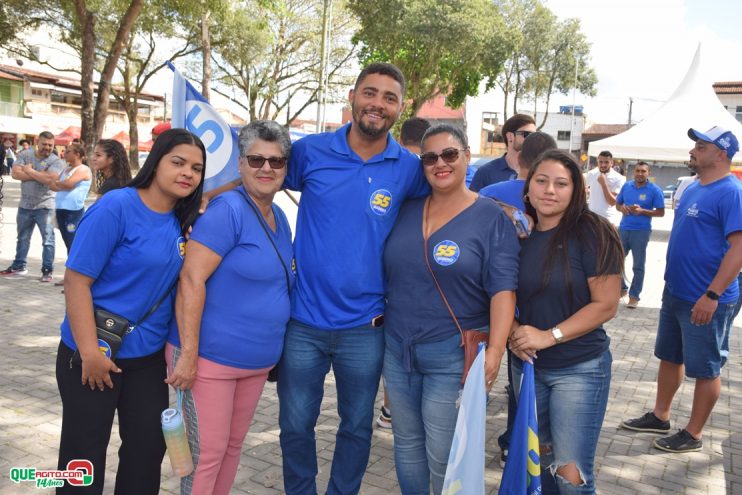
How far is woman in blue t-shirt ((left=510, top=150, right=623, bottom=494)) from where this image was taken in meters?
2.60

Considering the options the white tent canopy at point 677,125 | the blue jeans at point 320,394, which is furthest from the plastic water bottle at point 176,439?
→ the white tent canopy at point 677,125

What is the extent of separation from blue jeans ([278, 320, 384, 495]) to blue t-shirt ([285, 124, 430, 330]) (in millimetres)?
98

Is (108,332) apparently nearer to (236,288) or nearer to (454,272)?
(236,288)

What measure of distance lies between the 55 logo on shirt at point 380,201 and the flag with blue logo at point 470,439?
2.66 ft

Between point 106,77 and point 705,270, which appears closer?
point 705,270

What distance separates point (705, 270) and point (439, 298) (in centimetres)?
241

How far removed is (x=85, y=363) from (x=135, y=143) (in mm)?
31111

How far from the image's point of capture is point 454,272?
102 inches

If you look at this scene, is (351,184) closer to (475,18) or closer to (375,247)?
(375,247)

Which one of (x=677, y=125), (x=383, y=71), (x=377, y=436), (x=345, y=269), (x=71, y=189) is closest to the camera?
(x=345, y=269)

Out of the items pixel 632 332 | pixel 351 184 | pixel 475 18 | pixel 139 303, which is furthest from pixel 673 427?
pixel 475 18

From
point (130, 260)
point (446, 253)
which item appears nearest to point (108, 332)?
point (130, 260)

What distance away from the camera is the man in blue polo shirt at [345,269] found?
9.35 ft

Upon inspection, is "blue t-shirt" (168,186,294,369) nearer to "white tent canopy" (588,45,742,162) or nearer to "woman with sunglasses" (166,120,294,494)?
"woman with sunglasses" (166,120,294,494)
